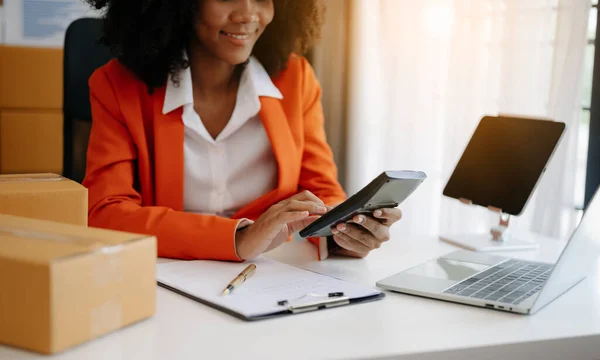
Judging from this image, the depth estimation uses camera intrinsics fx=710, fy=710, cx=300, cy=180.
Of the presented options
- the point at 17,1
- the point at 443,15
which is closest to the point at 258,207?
the point at 443,15

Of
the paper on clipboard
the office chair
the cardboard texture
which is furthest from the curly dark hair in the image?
the paper on clipboard

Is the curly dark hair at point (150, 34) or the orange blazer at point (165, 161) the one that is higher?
the curly dark hair at point (150, 34)

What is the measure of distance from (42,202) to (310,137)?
2.65 ft

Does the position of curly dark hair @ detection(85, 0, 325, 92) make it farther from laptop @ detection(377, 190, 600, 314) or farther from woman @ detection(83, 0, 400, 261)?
laptop @ detection(377, 190, 600, 314)

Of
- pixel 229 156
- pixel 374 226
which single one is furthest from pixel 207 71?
pixel 374 226

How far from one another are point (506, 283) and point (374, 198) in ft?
0.78

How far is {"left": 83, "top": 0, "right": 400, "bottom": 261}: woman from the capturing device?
1486mm

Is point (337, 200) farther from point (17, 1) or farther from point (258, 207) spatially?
point (17, 1)

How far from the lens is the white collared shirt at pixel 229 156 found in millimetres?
1558

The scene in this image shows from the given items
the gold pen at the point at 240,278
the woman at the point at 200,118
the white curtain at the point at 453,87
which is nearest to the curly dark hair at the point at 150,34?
the woman at the point at 200,118

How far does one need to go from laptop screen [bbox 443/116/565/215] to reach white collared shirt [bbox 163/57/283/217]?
43cm

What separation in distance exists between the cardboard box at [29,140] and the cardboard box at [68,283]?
263 centimetres

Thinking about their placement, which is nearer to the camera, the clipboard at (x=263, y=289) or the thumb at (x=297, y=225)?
the clipboard at (x=263, y=289)

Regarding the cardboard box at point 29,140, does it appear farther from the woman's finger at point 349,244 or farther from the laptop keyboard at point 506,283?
the laptop keyboard at point 506,283
